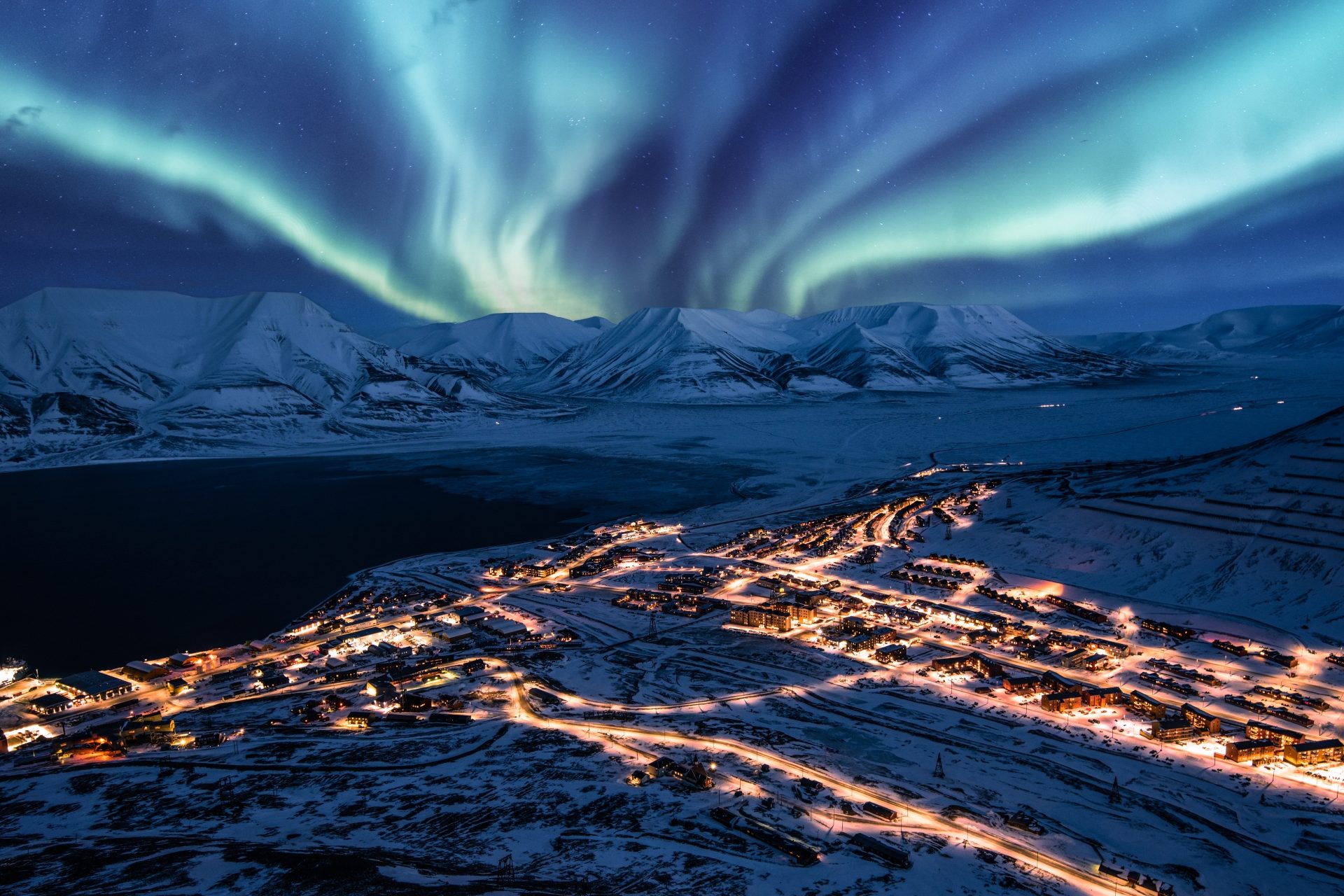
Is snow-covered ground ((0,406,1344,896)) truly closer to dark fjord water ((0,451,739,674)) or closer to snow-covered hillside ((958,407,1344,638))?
snow-covered hillside ((958,407,1344,638))

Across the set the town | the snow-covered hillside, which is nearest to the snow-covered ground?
the town

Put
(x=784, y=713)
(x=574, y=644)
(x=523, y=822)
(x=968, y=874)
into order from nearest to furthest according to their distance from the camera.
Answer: (x=968, y=874) → (x=523, y=822) → (x=784, y=713) → (x=574, y=644)

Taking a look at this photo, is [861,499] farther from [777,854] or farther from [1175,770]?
[777,854]

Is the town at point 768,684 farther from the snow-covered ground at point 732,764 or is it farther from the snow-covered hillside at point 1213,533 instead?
Answer: the snow-covered hillside at point 1213,533

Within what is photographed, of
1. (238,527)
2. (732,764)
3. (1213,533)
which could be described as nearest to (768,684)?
(732,764)

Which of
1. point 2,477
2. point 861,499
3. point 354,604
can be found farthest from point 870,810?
point 2,477

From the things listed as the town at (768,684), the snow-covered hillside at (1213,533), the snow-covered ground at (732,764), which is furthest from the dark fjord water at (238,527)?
the snow-covered hillside at (1213,533)

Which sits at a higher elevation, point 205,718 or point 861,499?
point 861,499

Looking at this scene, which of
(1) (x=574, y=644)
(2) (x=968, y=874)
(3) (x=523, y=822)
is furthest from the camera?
(1) (x=574, y=644)
